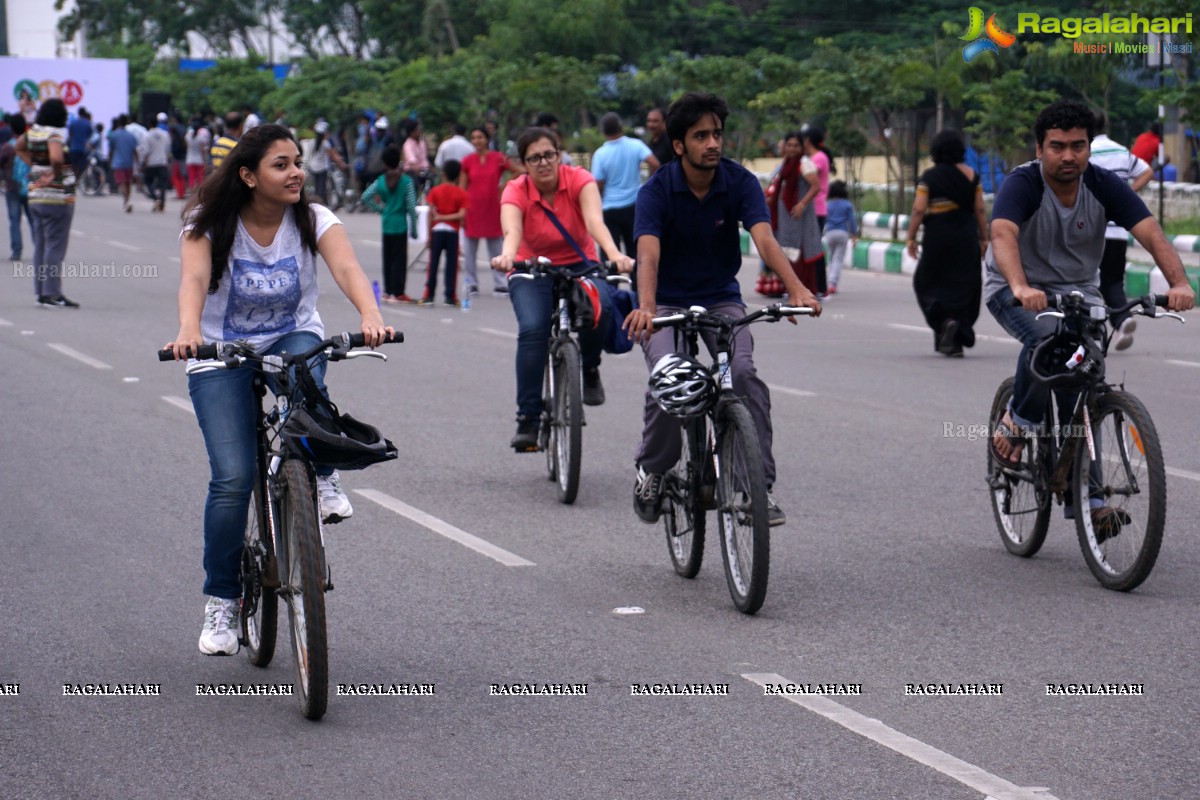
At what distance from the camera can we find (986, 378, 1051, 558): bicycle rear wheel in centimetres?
709

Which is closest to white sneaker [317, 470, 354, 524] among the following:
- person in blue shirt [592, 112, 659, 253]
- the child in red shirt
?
person in blue shirt [592, 112, 659, 253]

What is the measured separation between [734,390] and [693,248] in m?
0.67

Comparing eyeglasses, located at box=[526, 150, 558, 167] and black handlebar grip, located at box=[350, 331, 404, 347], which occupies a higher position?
eyeglasses, located at box=[526, 150, 558, 167]

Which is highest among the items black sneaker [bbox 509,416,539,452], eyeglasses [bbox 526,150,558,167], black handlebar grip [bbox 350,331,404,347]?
eyeglasses [bbox 526,150,558,167]

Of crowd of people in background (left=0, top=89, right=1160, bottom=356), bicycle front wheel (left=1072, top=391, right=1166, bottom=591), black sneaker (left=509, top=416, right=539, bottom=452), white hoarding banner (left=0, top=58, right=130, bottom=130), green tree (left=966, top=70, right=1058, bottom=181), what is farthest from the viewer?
white hoarding banner (left=0, top=58, right=130, bottom=130)

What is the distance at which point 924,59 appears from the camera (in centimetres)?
2853

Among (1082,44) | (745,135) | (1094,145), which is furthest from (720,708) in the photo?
(745,135)

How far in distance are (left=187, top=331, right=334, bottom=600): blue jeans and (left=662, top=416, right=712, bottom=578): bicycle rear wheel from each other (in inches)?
66.2

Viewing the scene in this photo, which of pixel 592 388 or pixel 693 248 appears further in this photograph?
pixel 592 388

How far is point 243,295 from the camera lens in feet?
18.0

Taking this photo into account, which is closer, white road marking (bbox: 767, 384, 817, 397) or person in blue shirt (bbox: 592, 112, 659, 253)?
white road marking (bbox: 767, 384, 817, 397)

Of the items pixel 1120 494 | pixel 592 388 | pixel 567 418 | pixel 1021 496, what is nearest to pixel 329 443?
pixel 1120 494

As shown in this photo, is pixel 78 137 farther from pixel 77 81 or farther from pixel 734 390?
pixel 734 390

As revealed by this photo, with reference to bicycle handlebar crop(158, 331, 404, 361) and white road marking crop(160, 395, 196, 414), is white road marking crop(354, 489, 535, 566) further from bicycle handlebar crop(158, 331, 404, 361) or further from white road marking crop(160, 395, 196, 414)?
white road marking crop(160, 395, 196, 414)
